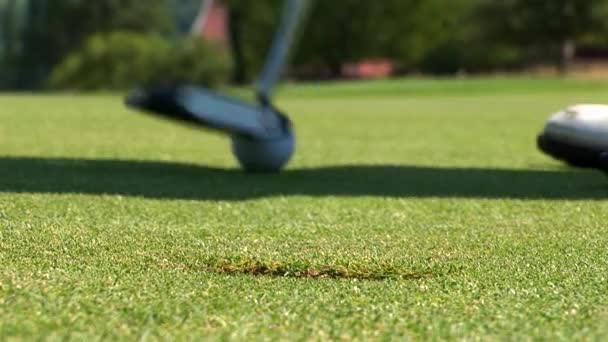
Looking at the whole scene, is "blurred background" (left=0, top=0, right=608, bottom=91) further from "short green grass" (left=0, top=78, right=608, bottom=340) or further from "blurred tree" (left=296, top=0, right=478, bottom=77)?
"short green grass" (left=0, top=78, right=608, bottom=340)

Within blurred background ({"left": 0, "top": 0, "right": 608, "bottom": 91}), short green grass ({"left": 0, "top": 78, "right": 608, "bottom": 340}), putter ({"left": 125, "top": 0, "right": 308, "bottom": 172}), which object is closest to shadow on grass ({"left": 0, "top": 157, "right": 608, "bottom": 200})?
short green grass ({"left": 0, "top": 78, "right": 608, "bottom": 340})

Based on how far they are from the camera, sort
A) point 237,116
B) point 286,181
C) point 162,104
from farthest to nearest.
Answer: point 237,116 → point 286,181 → point 162,104

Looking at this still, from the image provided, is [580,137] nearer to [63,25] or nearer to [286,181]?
[286,181]

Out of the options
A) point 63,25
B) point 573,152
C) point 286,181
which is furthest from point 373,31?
point 573,152

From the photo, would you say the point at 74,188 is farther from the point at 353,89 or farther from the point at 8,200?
the point at 353,89

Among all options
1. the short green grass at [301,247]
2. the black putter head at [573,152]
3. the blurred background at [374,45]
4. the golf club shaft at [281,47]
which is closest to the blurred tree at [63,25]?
the blurred background at [374,45]

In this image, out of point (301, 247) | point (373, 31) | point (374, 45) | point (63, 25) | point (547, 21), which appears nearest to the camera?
point (301, 247)

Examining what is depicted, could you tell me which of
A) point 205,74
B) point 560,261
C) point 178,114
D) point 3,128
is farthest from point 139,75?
point 560,261
